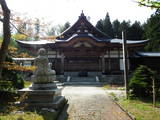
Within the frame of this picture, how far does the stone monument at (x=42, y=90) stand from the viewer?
9.06 meters

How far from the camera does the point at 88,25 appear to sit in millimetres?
32250

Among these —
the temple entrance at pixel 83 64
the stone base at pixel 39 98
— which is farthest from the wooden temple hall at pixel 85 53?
the stone base at pixel 39 98

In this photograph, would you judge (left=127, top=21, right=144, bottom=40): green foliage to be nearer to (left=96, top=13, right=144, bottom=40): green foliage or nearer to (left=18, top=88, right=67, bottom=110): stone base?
(left=96, top=13, right=144, bottom=40): green foliage

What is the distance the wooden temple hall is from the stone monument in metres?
17.4

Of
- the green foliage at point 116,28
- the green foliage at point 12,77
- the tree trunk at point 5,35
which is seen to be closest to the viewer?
the tree trunk at point 5,35

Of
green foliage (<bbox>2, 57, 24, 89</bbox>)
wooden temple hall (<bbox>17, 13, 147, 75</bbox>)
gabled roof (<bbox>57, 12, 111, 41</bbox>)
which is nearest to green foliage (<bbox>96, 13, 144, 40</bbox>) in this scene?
gabled roof (<bbox>57, 12, 111, 41</bbox>)

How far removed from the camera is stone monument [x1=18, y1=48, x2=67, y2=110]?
29.7 feet

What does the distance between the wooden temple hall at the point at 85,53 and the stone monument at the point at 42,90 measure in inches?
683

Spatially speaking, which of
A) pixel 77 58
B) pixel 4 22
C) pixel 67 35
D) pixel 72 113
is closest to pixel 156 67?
pixel 77 58

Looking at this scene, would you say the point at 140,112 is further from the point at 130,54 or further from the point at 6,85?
the point at 130,54

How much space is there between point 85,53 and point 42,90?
19.2 meters

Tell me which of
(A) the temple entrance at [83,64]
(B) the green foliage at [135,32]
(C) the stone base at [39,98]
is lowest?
(C) the stone base at [39,98]

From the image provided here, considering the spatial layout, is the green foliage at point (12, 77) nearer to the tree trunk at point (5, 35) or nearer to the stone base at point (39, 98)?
the stone base at point (39, 98)

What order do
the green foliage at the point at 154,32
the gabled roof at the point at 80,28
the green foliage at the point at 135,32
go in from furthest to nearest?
the green foliage at the point at 135,32, the green foliage at the point at 154,32, the gabled roof at the point at 80,28
